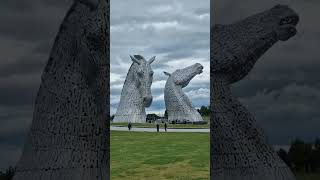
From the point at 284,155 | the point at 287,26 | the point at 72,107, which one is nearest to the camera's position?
the point at 72,107

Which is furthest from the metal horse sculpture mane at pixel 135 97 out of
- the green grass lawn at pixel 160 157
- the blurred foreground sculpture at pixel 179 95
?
the green grass lawn at pixel 160 157

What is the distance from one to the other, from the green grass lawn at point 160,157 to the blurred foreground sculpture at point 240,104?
5.10m

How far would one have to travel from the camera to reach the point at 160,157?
15844 millimetres

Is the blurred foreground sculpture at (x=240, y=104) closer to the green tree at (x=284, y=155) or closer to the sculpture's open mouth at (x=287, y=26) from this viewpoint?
the sculpture's open mouth at (x=287, y=26)

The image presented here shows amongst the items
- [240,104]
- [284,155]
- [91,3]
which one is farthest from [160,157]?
[91,3]

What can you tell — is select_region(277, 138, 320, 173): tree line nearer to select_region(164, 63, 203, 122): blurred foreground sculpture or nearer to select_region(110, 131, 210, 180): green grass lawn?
select_region(110, 131, 210, 180): green grass lawn

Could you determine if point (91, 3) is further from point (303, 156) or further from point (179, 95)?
point (179, 95)

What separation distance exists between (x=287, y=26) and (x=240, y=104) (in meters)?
1.39

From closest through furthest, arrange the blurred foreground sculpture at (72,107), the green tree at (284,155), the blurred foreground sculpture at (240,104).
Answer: the blurred foreground sculpture at (72,107) < the blurred foreground sculpture at (240,104) < the green tree at (284,155)

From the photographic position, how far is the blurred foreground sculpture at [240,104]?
7973 mm

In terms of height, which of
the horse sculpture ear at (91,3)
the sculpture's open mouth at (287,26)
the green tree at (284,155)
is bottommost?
the green tree at (284,155)

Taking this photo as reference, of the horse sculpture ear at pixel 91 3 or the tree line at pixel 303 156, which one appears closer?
the horse sculpture ear at pixel 91 3

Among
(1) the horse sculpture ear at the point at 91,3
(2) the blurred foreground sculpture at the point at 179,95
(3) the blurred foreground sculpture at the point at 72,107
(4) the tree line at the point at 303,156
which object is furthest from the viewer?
(2) the blurred foreground sculpture at the point at 179,95

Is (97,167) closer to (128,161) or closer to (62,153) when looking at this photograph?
(62,153)
